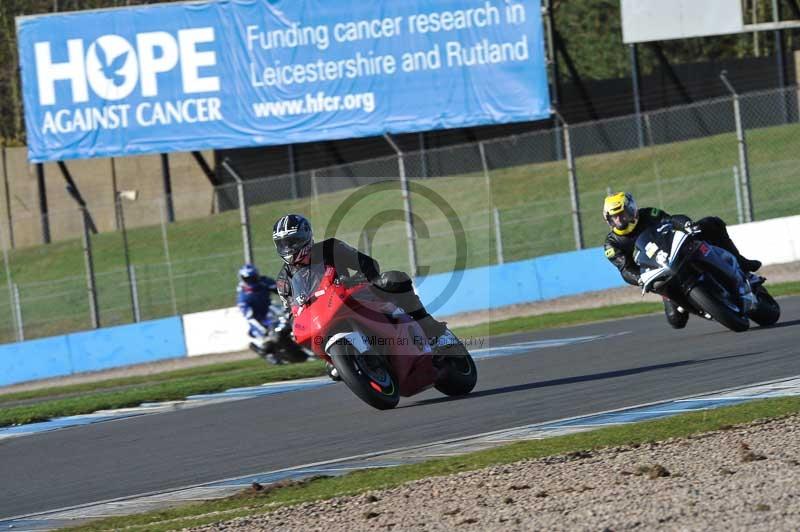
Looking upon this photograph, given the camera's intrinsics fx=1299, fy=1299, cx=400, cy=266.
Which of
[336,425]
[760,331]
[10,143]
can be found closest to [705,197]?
[760,331]

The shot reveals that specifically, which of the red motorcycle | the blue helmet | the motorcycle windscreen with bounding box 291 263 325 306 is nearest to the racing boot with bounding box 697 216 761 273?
the red motorcycle

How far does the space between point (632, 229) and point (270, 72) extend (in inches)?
663

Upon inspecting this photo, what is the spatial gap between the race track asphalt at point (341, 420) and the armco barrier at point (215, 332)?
31.4 feet

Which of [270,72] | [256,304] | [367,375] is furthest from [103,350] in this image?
[367,375]

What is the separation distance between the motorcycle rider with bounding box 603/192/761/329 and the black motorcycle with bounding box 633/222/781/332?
0.29 ft

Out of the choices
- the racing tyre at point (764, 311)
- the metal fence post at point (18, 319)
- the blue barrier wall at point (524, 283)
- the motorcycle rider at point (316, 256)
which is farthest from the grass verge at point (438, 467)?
the metal fence post at point (18, 319)

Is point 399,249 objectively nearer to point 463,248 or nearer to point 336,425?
point 463,248

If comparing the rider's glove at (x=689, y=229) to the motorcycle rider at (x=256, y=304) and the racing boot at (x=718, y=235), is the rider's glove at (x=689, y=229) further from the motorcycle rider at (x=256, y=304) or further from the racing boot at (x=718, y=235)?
the motorcycle rider at (x=256, y=304)

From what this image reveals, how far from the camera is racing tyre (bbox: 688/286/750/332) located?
12.1 m

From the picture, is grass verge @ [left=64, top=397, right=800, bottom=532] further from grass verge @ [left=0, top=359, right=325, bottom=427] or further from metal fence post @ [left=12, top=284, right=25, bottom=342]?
metal fence post @ [left=12, top=284, right=25, bottom=342]

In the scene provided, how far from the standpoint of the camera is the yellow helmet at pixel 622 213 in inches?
491

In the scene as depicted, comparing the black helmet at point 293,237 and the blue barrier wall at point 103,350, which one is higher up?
the black helmet at point 293,237

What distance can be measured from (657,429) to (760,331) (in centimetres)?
519

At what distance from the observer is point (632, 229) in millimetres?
12586
